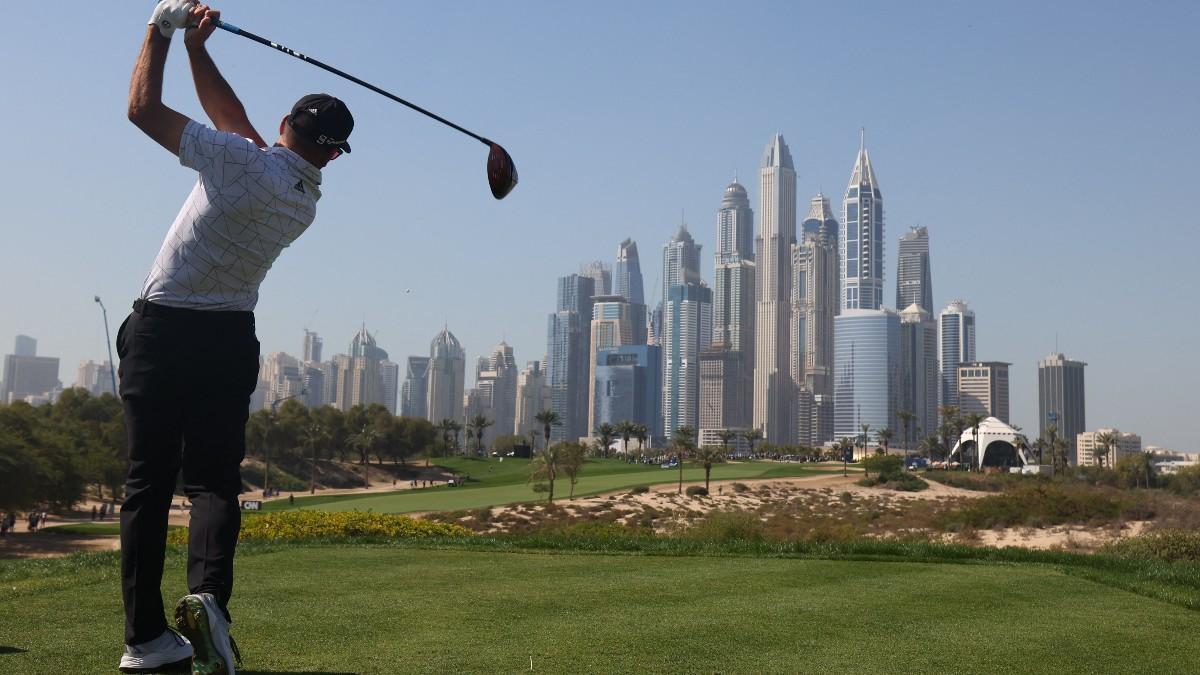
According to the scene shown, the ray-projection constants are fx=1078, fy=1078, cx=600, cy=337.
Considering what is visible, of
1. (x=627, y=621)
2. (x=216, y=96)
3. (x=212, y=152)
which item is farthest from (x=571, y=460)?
(x=212, y=152)

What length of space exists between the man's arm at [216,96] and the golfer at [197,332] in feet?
0.68

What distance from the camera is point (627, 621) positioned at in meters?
5.73

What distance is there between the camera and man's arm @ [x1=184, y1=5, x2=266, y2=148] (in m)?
4.62

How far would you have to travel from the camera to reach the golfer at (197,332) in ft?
13.5

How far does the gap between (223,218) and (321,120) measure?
57cm

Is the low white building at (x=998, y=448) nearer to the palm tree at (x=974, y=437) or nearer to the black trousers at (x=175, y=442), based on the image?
the palm tree at (x=974, y=437)

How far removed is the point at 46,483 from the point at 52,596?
48.6 metres

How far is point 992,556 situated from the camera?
12281 mm

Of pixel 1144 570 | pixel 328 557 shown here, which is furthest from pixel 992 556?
pixel 328 557

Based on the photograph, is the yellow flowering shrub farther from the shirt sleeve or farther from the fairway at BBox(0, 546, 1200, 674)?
the shirt sleeve

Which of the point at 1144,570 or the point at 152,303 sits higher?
the point at 152,303

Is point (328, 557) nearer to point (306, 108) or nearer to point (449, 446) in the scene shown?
point (306, 108)

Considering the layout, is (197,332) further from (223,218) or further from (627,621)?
(627,621)

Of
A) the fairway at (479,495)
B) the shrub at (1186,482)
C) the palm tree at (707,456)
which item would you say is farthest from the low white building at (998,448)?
the palm tree at (707,456)
